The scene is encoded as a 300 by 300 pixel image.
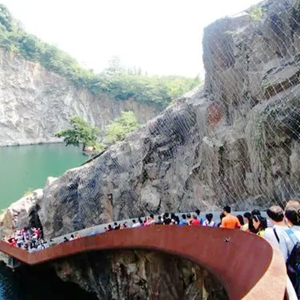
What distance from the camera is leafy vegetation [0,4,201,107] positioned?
56188 mm

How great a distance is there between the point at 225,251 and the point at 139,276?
5.43m

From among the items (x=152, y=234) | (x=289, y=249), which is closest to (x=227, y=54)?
(x=152, y=234)

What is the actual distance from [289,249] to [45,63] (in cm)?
5945

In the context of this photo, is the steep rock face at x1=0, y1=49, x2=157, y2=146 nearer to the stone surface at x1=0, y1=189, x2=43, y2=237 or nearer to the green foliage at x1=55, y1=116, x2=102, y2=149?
the green foliage at x1=55, y1=116, x2=102, y2=149

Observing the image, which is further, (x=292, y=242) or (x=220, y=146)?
(x=220, y=146)

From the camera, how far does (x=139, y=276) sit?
404 inches

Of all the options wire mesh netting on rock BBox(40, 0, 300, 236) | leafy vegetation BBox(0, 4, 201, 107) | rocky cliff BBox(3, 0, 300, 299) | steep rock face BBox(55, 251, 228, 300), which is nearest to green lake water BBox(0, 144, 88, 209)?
leafy vegetation BBox(0, 4, 201, 107)

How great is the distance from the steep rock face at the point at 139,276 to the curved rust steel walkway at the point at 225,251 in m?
0.43

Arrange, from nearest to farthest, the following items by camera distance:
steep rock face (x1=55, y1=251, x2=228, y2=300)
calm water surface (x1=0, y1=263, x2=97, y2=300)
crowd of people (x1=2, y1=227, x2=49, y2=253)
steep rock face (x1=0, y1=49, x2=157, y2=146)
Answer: steep rock face (x1=55, y1=251, x2=228, y2=300) < crowd of people (x1=2, y1=227, x2=49, y2=253) < calm water surface (x1=0, y1=263, x2=97, y2=300) < steep rock face (x1=0, y1=49, x2=157, y2=146)

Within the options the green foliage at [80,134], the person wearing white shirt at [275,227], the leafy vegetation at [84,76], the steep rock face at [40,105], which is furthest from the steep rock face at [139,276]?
the steep rock face at [40,105]

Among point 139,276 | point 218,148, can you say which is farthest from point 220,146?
point 139,276

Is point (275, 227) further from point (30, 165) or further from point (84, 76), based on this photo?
point (84, 76)

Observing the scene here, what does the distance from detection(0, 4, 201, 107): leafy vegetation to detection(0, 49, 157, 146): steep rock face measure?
1072 millimetres

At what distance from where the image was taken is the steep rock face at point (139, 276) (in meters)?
7.14
